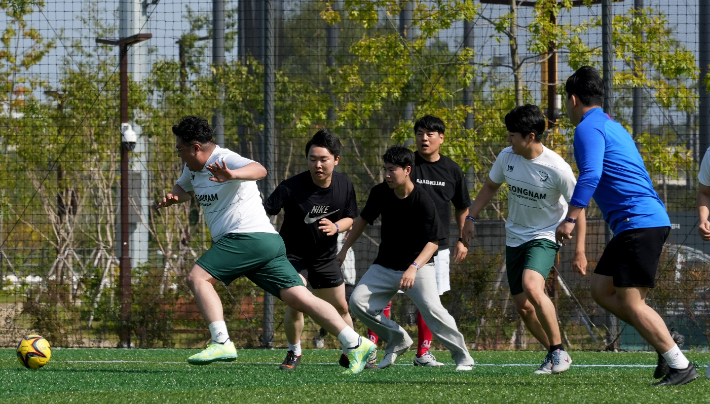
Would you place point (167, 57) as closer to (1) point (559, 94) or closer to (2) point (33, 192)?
(2) point (33, 192)

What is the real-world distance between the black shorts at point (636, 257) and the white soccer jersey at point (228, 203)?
2263 millimetres

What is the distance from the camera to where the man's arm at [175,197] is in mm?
6020

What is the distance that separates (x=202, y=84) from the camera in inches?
478

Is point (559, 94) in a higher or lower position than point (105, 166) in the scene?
higher

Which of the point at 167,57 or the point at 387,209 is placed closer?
the point at 387,209

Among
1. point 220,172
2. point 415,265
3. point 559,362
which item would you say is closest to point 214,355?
point 220,172

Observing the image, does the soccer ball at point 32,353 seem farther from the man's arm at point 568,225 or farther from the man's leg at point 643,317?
the man's leg at point 643,317

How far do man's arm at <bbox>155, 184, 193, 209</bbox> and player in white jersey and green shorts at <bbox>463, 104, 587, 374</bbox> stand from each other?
234 centimetres

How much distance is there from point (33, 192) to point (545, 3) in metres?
7.59

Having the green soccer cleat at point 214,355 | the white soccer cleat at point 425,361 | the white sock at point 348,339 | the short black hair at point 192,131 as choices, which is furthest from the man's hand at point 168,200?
the white soccer cleat at point 425,361

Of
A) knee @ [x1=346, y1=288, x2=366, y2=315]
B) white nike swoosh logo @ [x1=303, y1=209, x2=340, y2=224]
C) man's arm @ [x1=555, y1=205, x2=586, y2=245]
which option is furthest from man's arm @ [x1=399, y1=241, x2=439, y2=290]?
man's arm @ [x1=555, y1=205, x2=586, y2=245]

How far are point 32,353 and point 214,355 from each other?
2035 mm

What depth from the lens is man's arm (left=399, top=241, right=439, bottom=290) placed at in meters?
6.43

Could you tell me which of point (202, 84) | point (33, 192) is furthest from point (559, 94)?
point (33, 192)
